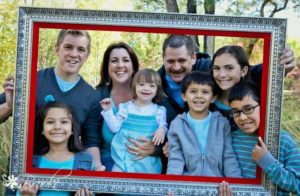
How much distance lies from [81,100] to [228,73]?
2.21ft

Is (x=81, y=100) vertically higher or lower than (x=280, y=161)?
higher

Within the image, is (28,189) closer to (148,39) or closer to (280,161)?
(148,39)

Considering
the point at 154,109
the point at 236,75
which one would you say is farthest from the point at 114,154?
the point at 236,75

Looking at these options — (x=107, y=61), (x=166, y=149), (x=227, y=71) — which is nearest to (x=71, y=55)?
(x=107, y=61)

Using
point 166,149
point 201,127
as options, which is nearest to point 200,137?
point 201,127

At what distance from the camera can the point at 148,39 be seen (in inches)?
102

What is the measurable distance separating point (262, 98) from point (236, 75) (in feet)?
0.50

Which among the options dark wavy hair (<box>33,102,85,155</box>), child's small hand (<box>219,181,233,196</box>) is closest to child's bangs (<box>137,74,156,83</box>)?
dark wavy hair (<box>33,102,85,155</box>)

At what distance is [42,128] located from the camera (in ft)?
8.63

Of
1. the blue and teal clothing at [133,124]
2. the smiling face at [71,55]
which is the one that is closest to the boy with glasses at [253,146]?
the blue and teal clothing at [133,124]

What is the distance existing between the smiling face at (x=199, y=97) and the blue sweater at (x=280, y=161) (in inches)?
7.3

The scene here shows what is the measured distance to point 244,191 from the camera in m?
2.60

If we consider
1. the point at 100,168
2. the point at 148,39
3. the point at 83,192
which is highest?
the point at 148,39

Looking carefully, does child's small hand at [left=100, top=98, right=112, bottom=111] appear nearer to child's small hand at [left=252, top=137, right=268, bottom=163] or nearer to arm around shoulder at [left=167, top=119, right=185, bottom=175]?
arm around shoulder at [left=167, top=119, right=185, bottom=175]
